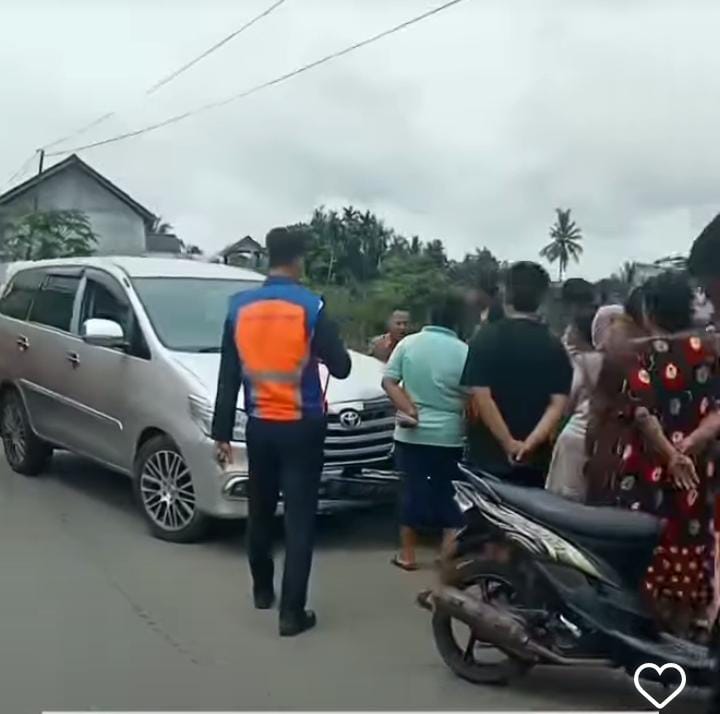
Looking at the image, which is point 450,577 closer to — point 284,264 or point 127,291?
point 284,264

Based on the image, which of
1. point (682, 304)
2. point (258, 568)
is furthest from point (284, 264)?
point (682, 304)

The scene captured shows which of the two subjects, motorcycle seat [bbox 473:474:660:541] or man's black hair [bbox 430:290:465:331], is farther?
man's black hair [bbox 430:290:465:331]

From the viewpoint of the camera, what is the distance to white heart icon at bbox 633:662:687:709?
4.51 metres

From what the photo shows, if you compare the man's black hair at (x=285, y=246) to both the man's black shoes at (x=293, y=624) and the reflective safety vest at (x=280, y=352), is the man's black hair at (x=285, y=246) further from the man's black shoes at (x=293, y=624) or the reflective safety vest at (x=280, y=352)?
the man's black shoes at (x=293, y=624)

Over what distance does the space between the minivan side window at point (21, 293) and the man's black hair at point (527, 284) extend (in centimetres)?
538

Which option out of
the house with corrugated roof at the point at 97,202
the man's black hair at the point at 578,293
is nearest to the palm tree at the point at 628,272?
the man's black hair at the point at 578,293

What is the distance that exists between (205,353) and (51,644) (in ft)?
9.34

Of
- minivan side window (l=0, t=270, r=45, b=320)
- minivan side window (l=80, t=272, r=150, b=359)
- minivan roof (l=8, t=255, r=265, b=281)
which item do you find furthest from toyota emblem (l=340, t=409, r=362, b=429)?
minivan side window (l=0, t=270, r=45, b=320)

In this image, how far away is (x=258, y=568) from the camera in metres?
6.22

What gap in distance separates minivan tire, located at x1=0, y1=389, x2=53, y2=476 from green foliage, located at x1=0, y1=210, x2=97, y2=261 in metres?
22.5

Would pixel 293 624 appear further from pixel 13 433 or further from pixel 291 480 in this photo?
pixel 13 433

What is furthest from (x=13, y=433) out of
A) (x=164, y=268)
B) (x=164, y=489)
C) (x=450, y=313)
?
(x=450, y=313)

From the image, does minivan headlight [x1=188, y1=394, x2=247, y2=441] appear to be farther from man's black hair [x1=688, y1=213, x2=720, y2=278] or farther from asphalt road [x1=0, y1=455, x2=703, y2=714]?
man's black hair [x1=688, y1=213, x2=720, y2=278]

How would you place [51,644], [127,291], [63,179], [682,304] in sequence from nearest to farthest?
[682,304]
[51,644]
[127,291]
[63,179]
